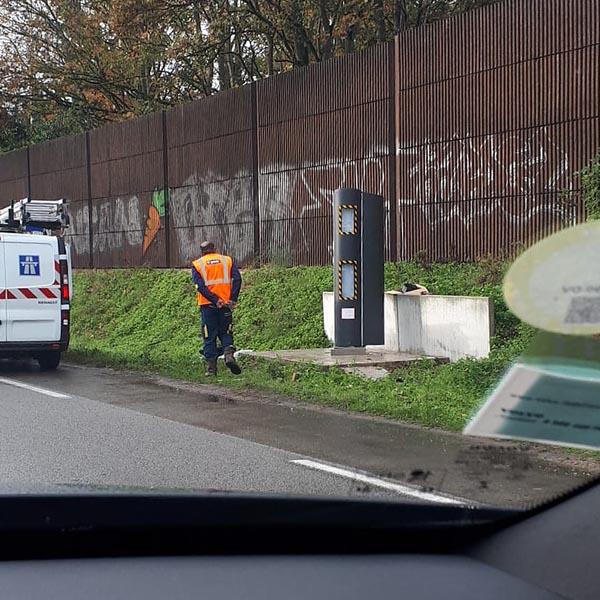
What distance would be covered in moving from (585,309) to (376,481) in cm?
373

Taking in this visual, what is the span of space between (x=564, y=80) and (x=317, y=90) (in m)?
5.88

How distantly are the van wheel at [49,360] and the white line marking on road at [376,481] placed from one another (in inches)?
319

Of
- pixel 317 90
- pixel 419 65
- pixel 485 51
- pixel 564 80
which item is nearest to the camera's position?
pixel 564 80

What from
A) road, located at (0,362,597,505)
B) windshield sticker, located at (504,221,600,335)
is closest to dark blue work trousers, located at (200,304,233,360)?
road, located at (0,362,597,505)

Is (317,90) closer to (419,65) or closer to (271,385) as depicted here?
(419,65)

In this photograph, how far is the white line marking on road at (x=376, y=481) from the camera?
521 cm

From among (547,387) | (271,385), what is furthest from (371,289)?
(547,387)

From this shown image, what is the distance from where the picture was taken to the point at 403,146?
1597 centimetres

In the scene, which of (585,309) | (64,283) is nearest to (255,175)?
(64,283)

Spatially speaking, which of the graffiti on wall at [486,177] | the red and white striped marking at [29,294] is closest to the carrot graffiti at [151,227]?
the graffiti on wall at [486,177]

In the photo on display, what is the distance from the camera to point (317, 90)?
17891 millimetres

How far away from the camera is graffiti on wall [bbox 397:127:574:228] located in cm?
1337

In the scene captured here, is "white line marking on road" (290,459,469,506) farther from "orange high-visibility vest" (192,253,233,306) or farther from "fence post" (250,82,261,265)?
"fence post" (250,82,261,265)

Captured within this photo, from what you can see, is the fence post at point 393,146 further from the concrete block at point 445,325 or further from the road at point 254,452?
the road at point 254,452
